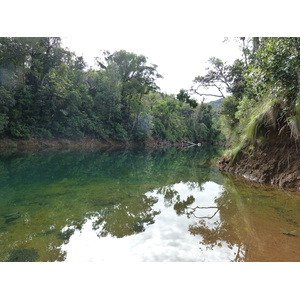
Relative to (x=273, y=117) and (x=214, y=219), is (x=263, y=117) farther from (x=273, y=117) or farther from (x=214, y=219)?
(x=214, y=219)

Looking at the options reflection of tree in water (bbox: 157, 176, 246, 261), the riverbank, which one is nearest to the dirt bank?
reflection of tree in water (bbox: 157, 176, 246, 261)

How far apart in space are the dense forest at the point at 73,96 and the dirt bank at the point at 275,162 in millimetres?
9180

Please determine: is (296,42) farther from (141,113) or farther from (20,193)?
(141,113)

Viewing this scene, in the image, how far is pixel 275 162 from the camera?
251 inches

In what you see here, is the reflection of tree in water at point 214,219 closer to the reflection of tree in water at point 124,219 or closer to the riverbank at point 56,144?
the reflection of tree in water at point 124,219

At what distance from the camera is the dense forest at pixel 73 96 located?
1831 cm

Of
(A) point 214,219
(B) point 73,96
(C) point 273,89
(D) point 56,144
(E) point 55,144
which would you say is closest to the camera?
(A) point 214,219

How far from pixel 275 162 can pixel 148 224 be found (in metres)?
4.83

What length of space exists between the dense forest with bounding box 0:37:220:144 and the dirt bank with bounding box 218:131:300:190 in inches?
361

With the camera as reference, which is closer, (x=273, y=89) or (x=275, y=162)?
(x=273, y=89)

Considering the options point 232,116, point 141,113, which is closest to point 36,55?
point 141,113

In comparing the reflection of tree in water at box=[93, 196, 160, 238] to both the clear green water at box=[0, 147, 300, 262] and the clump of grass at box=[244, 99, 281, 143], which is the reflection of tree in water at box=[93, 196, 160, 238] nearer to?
the clear green water at box=[0, 147, 300, 262]

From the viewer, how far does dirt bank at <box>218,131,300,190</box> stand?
579cm

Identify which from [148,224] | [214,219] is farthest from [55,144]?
[214,219]
